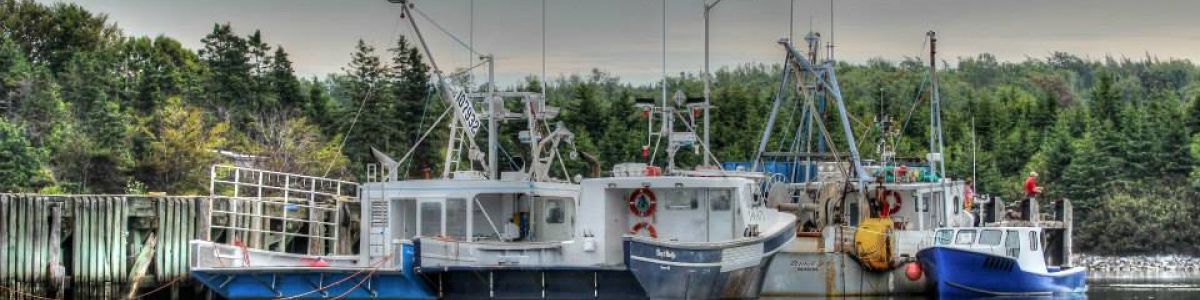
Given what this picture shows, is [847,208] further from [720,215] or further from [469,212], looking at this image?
[469,212]

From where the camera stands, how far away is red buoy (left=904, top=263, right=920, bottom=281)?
2072 inches

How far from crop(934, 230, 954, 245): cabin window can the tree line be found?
23.5 meters

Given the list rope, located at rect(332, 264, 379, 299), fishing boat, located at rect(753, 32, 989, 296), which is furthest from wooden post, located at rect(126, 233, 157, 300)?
fishing boat, located at rect(753, 32, 989, 296)

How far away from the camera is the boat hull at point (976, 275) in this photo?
167 feet

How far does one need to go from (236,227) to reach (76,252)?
4175 mm

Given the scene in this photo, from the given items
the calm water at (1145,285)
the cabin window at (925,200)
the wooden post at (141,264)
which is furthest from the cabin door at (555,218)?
the calm water at (1145,285)

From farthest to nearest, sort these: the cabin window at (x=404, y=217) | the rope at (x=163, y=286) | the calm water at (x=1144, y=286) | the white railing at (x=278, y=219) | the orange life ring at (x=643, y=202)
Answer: the calm water at (x=1144, y=286) → the white railing at (x=278, y=219) → the cabin window at (x=404, y=217) → the rope at (x=163, y=286) → the orange life ring at (x=643, y=202)

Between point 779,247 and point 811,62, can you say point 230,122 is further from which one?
point 779,247

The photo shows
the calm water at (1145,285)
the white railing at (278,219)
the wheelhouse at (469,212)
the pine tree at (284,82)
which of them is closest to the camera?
the wheelhouse at (469,212)

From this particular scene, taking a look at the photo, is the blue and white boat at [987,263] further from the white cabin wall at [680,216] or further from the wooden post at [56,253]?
the wooden post at [56,253]

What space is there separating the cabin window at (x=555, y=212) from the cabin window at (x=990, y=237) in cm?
1065

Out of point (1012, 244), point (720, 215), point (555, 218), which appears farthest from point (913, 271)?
point (555, 218)

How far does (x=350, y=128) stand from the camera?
76.2 metres

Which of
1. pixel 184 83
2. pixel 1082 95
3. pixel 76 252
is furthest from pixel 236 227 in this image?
pixel 1082 95
